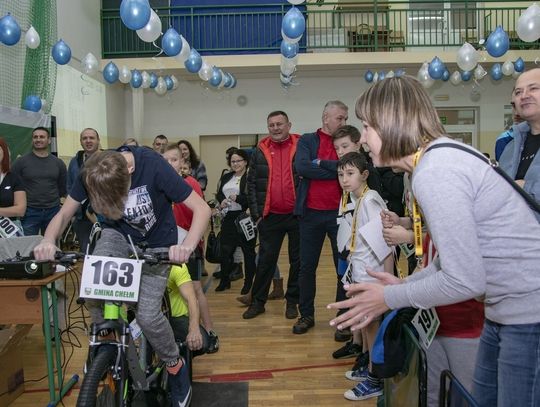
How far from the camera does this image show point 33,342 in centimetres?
432

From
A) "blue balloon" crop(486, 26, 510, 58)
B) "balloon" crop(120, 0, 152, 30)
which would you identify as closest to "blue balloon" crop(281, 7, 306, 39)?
"balloon" crop(120, 0, 152, 30)

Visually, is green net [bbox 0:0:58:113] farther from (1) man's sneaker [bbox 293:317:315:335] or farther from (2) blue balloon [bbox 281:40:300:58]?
(1) man's sneaker [bbox 293:317:315:335]

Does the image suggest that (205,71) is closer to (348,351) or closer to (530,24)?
(530,24)

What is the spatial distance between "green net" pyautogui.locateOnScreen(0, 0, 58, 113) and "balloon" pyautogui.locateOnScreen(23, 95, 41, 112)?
16 cm

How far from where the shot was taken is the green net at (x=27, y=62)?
24.9ft

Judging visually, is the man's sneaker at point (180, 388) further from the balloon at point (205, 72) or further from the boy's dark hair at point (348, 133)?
the balloon at point (205, 72)

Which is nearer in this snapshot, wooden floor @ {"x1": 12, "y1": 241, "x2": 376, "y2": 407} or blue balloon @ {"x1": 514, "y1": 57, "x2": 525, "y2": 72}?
wooden floor @ {"x1": 12, "y1": 241, "x2": 376, "y2": 407}

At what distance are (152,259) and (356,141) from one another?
207cm

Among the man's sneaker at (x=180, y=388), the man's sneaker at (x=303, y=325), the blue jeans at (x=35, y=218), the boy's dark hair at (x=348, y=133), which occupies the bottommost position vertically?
the man's sneaker at (x=303, y=325)

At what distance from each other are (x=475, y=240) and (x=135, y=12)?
5912 millimetres

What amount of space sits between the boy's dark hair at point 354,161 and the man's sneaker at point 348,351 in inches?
55.9

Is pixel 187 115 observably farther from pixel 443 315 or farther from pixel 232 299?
pixel 443 315

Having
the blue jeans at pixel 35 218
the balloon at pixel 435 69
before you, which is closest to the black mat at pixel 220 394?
the blue jeans at pixel 35 218

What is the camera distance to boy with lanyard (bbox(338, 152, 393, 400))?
319 cm
